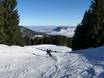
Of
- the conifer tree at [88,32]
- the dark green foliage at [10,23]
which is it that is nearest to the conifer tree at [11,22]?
the dark green foliage at [10,23]

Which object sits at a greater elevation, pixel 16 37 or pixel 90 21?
pixel 90 21

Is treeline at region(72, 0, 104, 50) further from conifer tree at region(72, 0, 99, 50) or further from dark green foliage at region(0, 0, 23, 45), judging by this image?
dark green foliage at region(0, 0, 23, 45)

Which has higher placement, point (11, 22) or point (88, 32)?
point (11, 22)

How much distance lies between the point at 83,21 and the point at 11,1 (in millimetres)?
13521

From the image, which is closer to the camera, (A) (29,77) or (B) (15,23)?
(A) (29,77)

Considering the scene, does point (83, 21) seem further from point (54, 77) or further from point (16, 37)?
point (54, 77)

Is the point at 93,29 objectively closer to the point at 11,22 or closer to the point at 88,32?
the point at 88,32

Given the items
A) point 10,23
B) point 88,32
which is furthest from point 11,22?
point 88,32

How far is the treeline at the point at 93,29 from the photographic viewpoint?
145ft

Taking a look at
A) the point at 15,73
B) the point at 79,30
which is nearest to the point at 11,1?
the point at 79,30

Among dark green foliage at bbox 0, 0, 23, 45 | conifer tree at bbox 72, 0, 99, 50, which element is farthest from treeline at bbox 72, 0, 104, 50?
dark green foliage at bbox 0, 0, 23, 45

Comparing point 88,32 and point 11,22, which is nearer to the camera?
point 88,32

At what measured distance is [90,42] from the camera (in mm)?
44656

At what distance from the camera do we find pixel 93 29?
44938 mm
